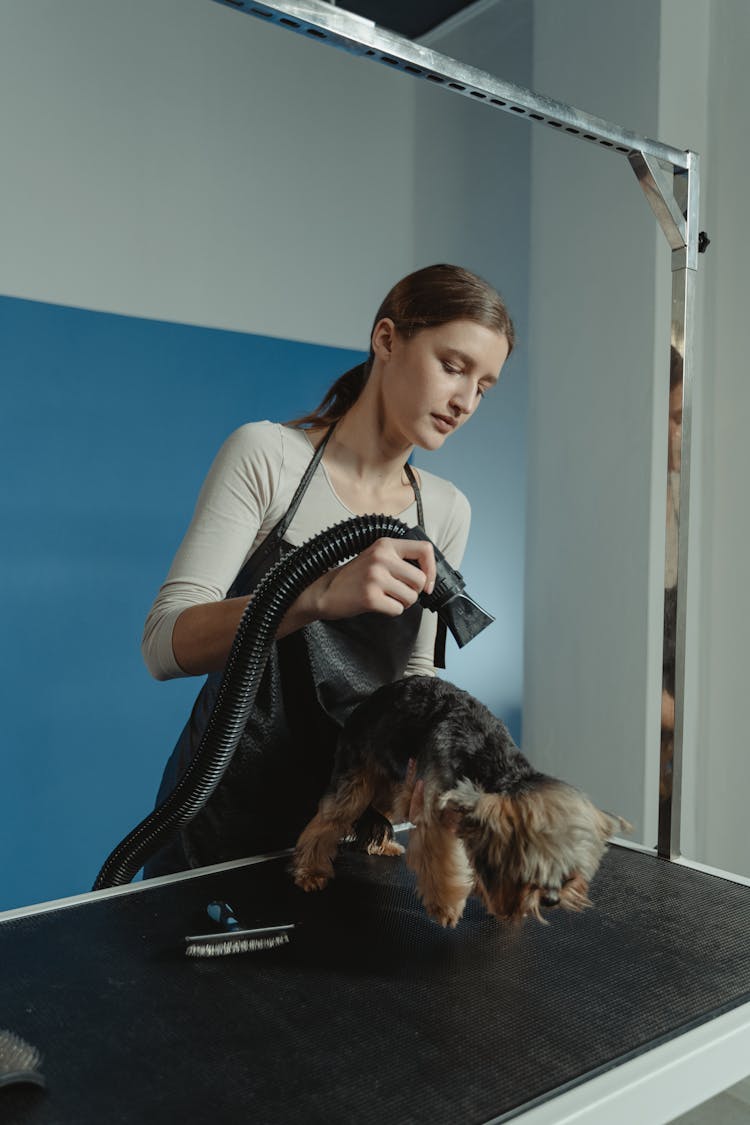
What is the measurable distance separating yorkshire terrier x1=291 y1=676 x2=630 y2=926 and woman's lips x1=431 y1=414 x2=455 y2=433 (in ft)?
1.58

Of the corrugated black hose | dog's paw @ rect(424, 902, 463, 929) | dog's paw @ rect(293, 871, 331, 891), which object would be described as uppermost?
the corrugated black hose

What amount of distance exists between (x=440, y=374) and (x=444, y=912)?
0.80m

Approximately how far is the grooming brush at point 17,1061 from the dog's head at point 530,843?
1.43ft

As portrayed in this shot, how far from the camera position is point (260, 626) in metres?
1.17

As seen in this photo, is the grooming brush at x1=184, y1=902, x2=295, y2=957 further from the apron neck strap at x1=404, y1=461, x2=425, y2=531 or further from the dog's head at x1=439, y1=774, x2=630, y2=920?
the apron neck strap at x1=404, y1=461, x2=425, y2=531

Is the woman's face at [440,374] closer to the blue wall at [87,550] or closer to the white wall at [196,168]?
the blue wall at [87,550]

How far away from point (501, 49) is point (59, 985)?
3820 millimetres

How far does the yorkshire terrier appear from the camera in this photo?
95 cm

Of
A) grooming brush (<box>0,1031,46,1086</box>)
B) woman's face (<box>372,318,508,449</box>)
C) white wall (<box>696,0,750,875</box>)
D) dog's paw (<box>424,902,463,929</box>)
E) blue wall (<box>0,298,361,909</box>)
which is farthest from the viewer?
blue wall (<box>0,298,361,909</box>)

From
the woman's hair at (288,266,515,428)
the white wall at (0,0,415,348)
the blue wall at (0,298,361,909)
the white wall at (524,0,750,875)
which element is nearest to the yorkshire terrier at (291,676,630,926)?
the woman's hair at (288,266,515,428)

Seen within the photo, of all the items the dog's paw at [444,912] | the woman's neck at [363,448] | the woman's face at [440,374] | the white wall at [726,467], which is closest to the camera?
the dog's paw at [444,912]

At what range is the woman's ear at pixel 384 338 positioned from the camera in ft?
5.28

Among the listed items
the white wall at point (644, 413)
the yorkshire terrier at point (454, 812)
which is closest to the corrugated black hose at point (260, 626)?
the yorkshire terrier at point (454, 812)

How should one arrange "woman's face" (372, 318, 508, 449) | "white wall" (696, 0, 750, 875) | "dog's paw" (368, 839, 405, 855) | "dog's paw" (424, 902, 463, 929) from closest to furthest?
"dog's paw" (424, 902, 463, 929) → "dog's paw" (368, 839, 405, 855) → "woman's face" (372, 318, 508, 449) → "white wall" (696, 0, 750, 875)
